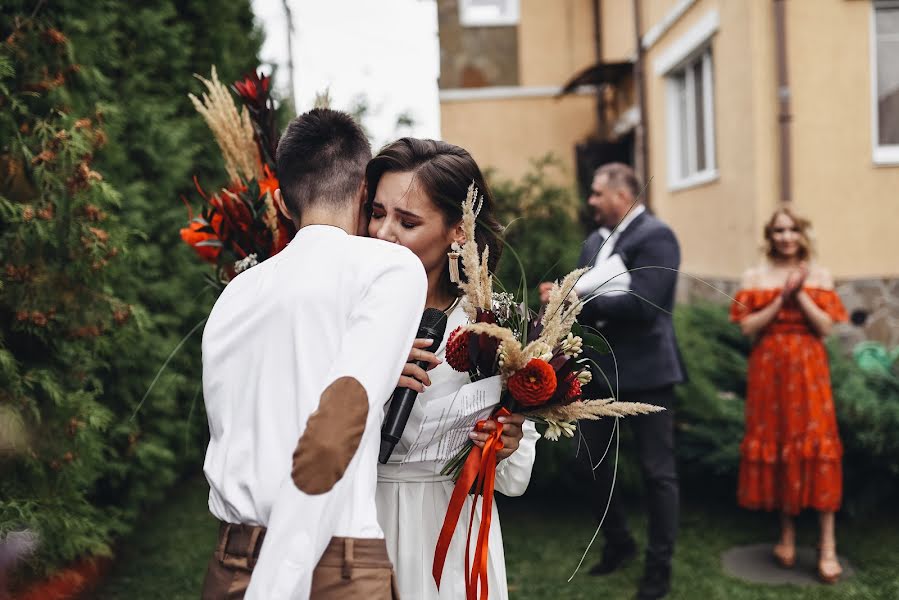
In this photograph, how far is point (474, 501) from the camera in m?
2.10

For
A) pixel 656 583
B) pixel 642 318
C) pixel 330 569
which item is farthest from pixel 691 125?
pixel 330 569

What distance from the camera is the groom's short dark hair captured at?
1.90 meters

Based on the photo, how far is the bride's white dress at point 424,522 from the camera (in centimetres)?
218

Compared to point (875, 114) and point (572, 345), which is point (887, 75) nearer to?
point (875, 114)

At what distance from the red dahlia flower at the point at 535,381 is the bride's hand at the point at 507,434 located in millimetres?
143

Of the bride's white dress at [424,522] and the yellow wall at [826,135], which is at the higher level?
the yellow wall at [826,135]

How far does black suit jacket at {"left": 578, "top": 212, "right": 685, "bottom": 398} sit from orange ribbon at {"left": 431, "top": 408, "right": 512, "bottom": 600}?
2378 millimetres

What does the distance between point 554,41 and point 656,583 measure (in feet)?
37.4

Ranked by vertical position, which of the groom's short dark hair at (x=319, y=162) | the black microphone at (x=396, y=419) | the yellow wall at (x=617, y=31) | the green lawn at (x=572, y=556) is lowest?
the green lawn at (x=572, y=556)

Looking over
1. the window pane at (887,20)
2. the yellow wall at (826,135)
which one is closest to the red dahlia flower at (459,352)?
the yellow wall at (826,135)

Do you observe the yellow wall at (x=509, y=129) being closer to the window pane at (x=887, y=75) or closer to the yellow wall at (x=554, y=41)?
the yellow wall at (x=554, y=41)

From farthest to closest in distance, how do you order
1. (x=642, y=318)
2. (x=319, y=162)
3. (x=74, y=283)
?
(x=642, y=318), (x=74, y=283), (x=319, y=162)

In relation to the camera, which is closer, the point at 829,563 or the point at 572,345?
the point at 572,345

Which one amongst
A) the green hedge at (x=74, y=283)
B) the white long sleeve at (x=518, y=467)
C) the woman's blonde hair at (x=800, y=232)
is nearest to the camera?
the white long sleeve at (x=518, y=467)
